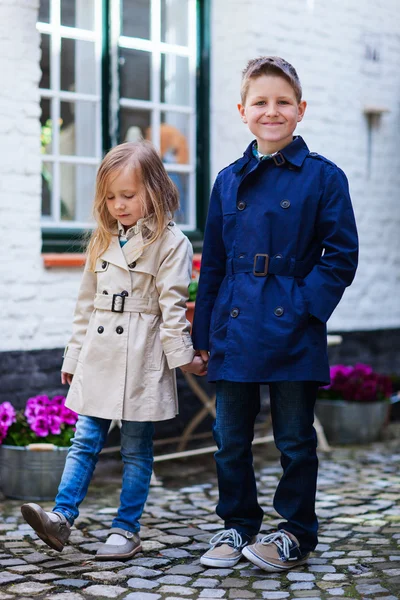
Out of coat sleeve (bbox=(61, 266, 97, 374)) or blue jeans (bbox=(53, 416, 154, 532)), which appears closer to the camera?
blue jeans (bbox=(53, 416, 154, 532))

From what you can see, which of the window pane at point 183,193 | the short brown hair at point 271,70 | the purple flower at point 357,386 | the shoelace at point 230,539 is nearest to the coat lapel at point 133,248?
the short brown hair at point 271,70

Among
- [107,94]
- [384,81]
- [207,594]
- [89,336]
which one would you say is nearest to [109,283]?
Result: [89,336]

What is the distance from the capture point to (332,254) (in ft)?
10.9

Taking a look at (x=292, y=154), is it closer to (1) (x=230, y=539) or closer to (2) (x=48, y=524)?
(1) (x=230, y=539)

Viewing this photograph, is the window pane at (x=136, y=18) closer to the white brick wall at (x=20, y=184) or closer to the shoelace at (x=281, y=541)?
the white brick wall at (x=20, y=184)

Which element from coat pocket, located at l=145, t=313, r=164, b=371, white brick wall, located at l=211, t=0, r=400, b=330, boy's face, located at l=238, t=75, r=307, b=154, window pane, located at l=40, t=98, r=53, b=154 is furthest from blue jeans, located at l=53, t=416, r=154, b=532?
white brick wall, located at l=211, t=0, r=400, b=330

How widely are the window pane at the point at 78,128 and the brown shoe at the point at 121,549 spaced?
2721 millimetres

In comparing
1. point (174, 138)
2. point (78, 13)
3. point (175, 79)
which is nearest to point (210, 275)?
point (78, 13)

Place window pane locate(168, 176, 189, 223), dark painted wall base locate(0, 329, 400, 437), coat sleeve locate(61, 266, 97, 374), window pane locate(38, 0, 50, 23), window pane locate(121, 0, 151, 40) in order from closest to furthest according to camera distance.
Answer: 1. coat sleeve locate(61, 266, 97, 374)
2. dark painted wall base locate(0, 329, 400, 437)
3. window pane locate(38, 0, 50, 23)
4. window pane locate(121, 0, 151, 40)
5. window pane locate(168, 176, 189, 223)

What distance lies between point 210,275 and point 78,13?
279 cm

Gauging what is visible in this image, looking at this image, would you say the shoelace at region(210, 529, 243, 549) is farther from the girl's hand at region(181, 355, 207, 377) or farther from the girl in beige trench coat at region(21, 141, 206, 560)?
the girl's hand at region(181, 355, 207, 377)

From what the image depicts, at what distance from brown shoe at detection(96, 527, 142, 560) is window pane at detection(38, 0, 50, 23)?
123 inches

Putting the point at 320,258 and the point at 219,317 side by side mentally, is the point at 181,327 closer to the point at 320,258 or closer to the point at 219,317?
the point at 219,317

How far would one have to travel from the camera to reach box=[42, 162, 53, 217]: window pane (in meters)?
5.60
